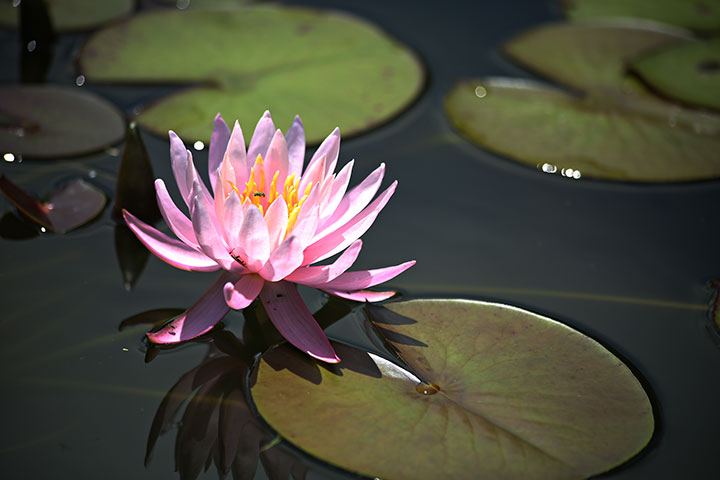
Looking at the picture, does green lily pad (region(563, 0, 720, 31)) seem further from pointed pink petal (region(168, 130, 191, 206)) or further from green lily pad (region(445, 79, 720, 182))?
pointed pink petal (region(168, 130, 191, 206))

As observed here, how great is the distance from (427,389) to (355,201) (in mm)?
598

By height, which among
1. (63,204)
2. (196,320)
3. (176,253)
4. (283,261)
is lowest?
(63,204)

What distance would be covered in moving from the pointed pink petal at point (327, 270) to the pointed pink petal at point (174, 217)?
296 millimetres

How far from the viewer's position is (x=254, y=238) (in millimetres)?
1729

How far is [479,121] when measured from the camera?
3.03 m

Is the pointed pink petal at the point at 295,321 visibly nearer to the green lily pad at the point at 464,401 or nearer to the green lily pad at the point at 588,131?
the green lily pad at the point at 464,401

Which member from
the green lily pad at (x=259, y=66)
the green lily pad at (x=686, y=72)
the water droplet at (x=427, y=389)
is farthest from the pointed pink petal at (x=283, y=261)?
the green lily pad at (x=686, y=72)

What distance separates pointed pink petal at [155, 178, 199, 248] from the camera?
1.81 meters

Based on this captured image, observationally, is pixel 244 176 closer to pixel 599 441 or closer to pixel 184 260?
pixel 184 260

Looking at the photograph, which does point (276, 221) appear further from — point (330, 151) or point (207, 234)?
point (330, 151)

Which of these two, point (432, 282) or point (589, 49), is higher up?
point (589, 49)

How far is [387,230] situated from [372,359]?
2.29 ft

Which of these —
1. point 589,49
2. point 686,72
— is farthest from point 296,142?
point 686,72

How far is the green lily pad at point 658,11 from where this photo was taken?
3967 mm
